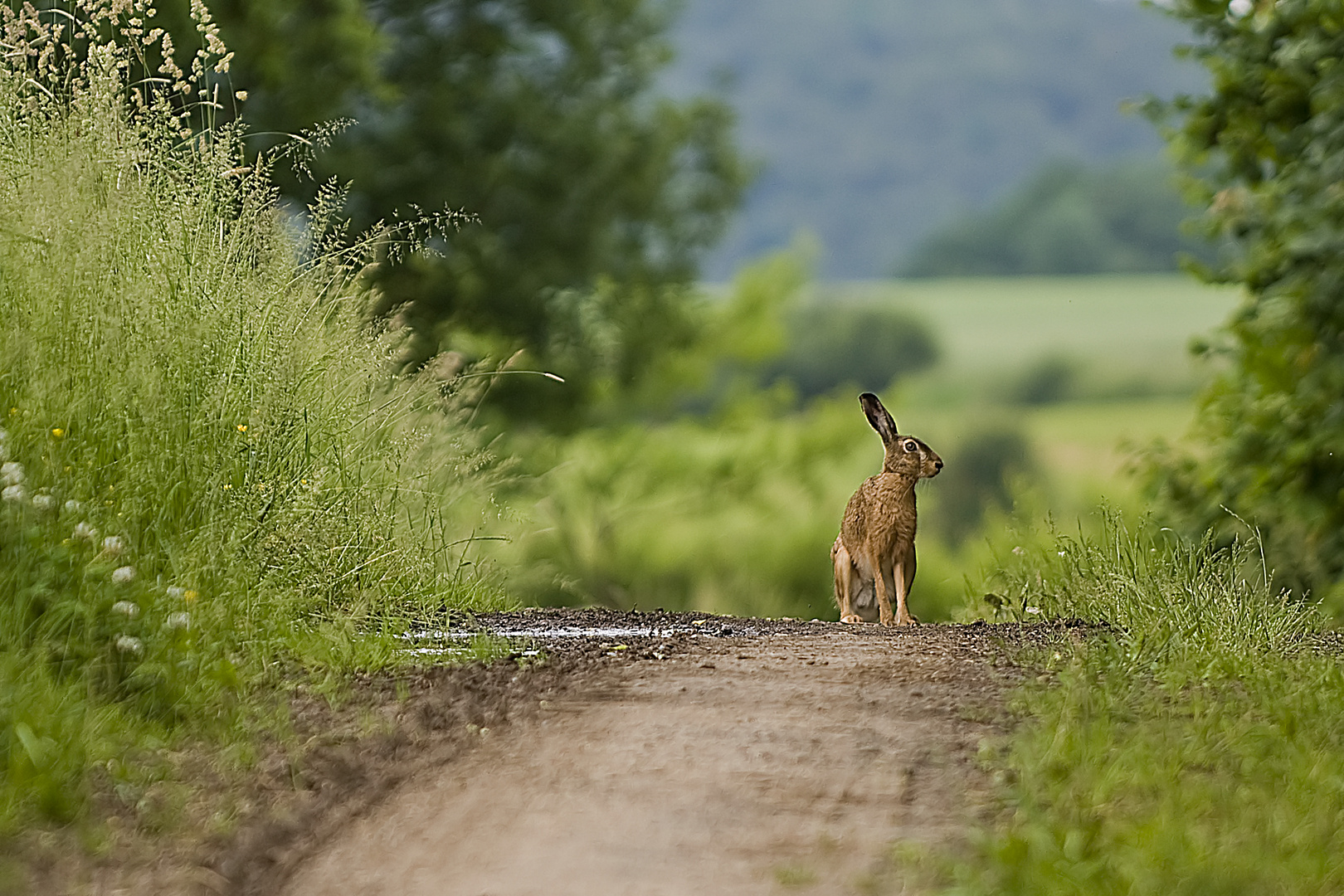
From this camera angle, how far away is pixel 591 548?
15.4m

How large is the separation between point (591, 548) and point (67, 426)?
37.2 ft

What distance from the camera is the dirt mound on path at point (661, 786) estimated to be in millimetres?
2992

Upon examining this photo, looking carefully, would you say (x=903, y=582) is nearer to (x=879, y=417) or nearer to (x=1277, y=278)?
(x=879, y=417)

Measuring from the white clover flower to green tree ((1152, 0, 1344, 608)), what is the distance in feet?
14.6

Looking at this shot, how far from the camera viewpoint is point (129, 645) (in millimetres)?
3604

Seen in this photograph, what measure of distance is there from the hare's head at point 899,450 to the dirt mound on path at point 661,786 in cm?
174

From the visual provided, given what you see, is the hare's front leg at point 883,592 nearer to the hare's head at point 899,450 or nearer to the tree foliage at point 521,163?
the hare's head at point 899,450

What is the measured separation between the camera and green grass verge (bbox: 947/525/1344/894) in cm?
286

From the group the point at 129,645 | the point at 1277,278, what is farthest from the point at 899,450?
the point at 129,645

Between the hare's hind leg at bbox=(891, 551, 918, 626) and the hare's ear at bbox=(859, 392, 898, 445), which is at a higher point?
the hare's ear at bbox=(859, 392, 898, 445)

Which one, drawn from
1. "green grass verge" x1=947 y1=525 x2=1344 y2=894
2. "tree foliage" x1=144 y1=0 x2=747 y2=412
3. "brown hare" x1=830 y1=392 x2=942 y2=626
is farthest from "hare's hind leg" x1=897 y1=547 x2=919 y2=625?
"tree foliage" x1=144 y1=0 x2=747 y2=412

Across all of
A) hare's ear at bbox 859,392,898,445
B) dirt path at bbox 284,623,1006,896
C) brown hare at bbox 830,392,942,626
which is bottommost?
dirt path at bbox 284,623,1006,896

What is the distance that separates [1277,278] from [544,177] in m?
8.10

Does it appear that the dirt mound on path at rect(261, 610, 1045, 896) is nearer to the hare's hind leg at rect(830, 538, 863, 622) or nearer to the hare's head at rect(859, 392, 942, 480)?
the hare's head at rect(859, 392, 942, 480)
